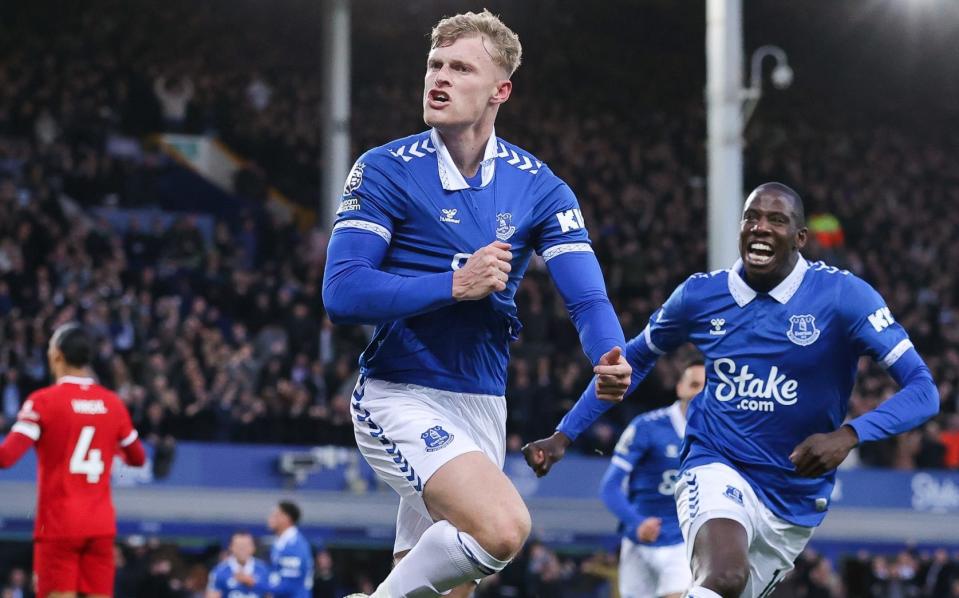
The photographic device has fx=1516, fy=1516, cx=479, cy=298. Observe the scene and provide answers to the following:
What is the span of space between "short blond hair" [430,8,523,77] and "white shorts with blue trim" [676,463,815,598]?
1973 mm

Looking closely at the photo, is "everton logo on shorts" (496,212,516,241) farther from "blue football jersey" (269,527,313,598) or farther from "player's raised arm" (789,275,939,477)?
"blue football jersey" (269,527,313,598)

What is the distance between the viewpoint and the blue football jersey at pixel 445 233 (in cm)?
552

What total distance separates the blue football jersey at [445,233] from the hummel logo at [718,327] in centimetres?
126

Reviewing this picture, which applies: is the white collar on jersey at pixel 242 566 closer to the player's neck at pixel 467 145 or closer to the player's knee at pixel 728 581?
the player's knee at pixel 728 581

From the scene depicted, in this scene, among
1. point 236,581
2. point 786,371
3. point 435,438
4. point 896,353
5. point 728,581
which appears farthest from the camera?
point 236,581

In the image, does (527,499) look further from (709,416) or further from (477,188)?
(477,188)

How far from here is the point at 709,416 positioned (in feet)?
22.0

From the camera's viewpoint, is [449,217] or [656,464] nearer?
[449,217]

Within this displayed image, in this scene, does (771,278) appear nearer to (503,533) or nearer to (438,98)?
(438,98)

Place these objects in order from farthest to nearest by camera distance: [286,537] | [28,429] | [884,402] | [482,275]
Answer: [286,537] < [28,429] < [884,402] < [482,275]

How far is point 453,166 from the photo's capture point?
18.6 feet

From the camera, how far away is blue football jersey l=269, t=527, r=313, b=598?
12.8m

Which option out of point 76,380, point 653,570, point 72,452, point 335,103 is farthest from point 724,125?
point 72,452

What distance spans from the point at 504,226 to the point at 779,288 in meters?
1.71
